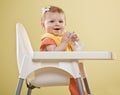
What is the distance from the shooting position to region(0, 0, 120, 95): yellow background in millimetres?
1779

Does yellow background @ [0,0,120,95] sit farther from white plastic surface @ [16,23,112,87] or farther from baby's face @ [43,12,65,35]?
white plastic surface @ [16,23,112,87]

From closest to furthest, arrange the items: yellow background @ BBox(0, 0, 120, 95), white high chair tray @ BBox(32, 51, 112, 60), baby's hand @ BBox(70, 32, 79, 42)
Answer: white high chair tray @ BBox(32, 51, 112, 60)
baby's hand @ BBox(70, 32, 79, 42)
yellow background @ BBox(0, 0, 120, 95)

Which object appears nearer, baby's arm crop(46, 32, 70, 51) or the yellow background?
baby's arm crop(46, 32, 70, 51)

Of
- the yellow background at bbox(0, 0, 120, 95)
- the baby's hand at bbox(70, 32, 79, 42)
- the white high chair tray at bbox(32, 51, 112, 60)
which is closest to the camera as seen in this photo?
the white high chair tray at bbox(32, 51, 112, 60)

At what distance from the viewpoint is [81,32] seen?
1833mm

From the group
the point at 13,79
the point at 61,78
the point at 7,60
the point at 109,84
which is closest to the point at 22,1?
the point at 7,60

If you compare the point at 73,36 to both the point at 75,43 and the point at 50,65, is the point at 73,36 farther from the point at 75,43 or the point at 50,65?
the point at 50,65

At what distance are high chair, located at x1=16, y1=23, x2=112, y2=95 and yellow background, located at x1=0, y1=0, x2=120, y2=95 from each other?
94cm

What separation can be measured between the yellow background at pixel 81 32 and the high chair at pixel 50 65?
94 cm

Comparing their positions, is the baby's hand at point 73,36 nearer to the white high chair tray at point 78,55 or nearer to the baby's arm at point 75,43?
the baby's arm at point 75,43

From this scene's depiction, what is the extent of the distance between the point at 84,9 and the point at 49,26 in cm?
88

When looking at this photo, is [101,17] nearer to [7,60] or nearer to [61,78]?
[7,60]

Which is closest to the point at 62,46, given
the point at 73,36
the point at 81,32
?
the point at 73,36

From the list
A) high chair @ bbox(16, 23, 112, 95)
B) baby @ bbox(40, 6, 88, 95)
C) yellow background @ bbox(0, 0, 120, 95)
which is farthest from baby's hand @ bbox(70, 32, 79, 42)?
yellow background @ bbox(0, 0, 120, 95)
